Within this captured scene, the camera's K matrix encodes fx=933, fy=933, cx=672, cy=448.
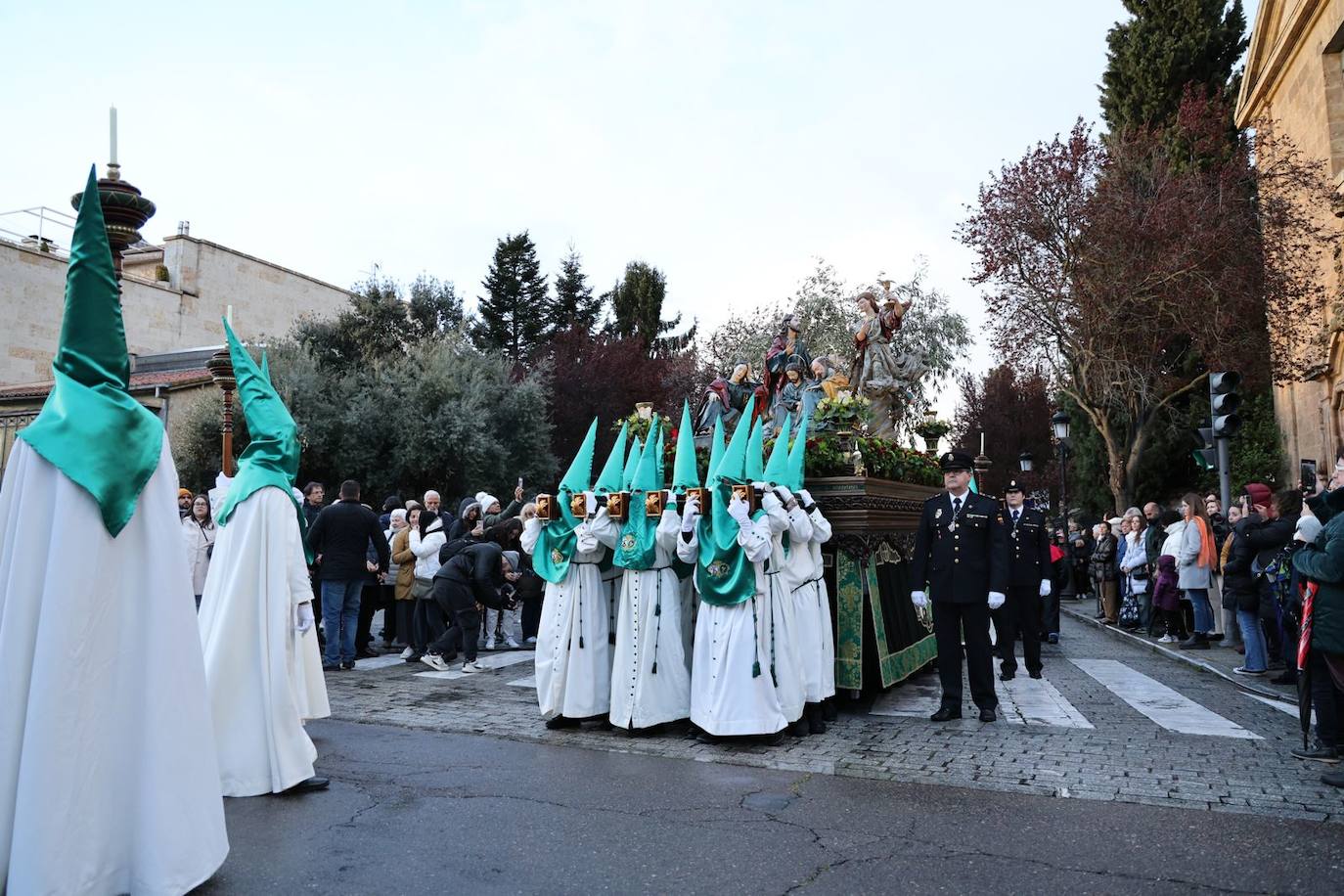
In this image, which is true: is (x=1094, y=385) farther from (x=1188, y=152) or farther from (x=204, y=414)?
(x=204, y=414)

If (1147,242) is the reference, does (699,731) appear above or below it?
below

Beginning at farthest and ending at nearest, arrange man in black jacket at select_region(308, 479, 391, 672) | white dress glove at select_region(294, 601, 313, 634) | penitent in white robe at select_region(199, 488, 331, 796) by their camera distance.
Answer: man in black jacket at select_region(308, 479, 391, 672) < white dress glove at select_region(294, 601, 313, 634) < penitent in white robe at select_region(199, 488, 331, 796)

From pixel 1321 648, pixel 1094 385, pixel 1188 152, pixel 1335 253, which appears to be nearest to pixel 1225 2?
pixel 1188 152

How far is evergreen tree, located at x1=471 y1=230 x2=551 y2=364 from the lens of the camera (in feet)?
157

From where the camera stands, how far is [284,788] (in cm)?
523

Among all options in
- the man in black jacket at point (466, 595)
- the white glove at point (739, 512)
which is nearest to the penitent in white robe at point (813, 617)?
the white glove at point (739, 512)

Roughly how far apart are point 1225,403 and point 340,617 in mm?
10347

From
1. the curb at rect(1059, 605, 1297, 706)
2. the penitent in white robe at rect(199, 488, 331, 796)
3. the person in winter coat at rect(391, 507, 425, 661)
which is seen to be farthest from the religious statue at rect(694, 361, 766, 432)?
the penitent in white robe at rect(199, 488, 331, 796)

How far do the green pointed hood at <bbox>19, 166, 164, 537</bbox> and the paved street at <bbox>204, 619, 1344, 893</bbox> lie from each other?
69.1 inches

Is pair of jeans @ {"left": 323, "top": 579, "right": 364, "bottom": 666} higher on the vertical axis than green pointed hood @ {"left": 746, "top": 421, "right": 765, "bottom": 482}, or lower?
lower

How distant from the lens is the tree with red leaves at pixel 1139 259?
19797mm

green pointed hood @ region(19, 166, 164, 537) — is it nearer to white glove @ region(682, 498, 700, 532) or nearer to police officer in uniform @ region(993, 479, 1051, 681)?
white glove @ region(682, 498, 700, 532)

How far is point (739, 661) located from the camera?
22.4 ft

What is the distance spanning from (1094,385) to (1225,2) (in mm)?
16117
